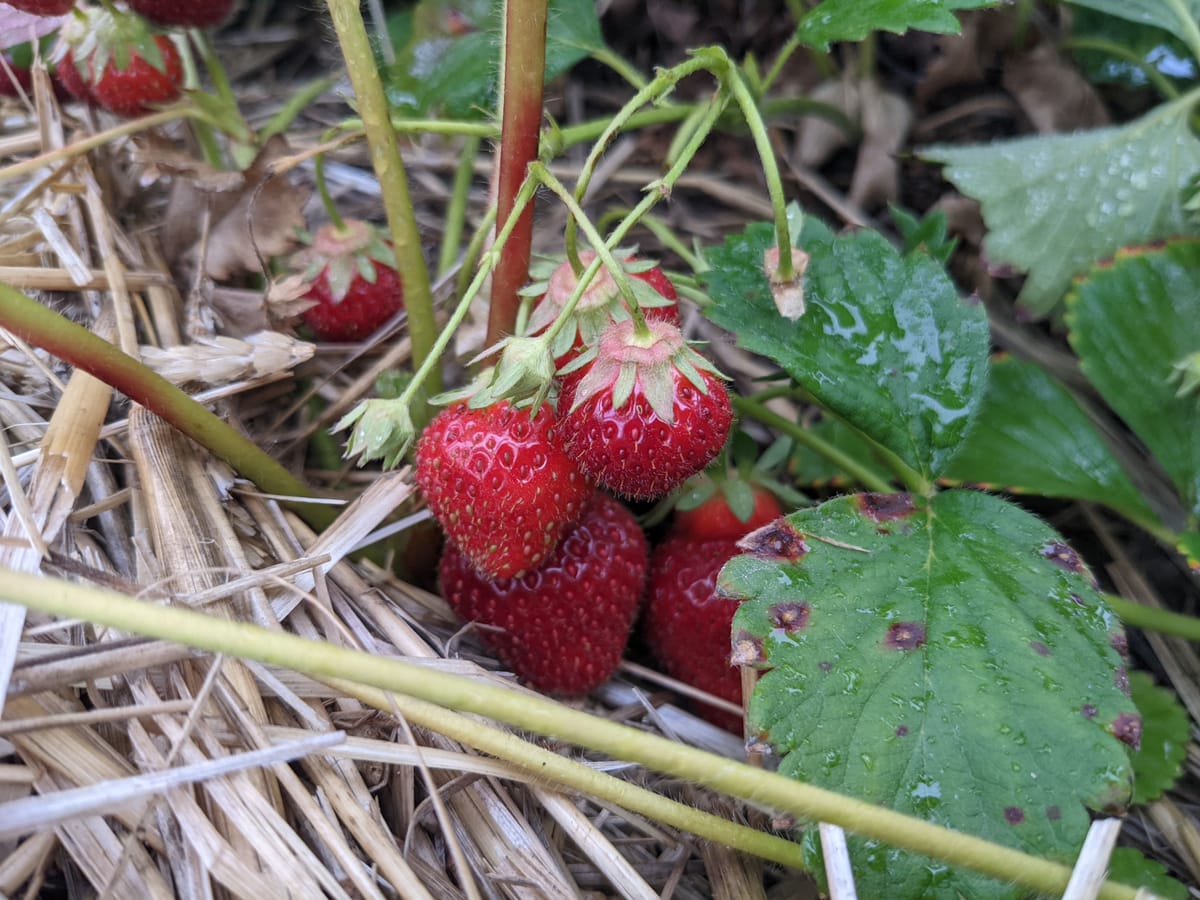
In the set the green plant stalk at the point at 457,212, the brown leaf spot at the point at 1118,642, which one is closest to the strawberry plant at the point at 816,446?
the brown leaf spot at the point at 1118,642

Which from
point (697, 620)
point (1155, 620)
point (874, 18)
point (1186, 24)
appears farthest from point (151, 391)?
point (1186, 24)

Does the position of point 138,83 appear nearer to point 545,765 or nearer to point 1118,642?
point 545,765

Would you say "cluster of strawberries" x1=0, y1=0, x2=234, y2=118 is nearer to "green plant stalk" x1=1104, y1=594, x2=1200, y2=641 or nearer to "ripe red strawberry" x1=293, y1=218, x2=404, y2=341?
"ripe red strawberry" x1=293, y1=218, x2=404, y2=341

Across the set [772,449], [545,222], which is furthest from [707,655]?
[545,222]

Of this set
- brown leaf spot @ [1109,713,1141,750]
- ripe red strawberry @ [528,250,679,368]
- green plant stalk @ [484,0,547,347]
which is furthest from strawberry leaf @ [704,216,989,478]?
brown leaf spot @ [1109,713,1141,750]

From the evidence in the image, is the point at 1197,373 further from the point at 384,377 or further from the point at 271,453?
the point at 271,453

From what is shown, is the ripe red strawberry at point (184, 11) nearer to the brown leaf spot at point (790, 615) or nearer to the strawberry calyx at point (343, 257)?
the strawberry calyx at point (343, 257)

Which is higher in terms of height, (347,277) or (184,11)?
(184,11)
